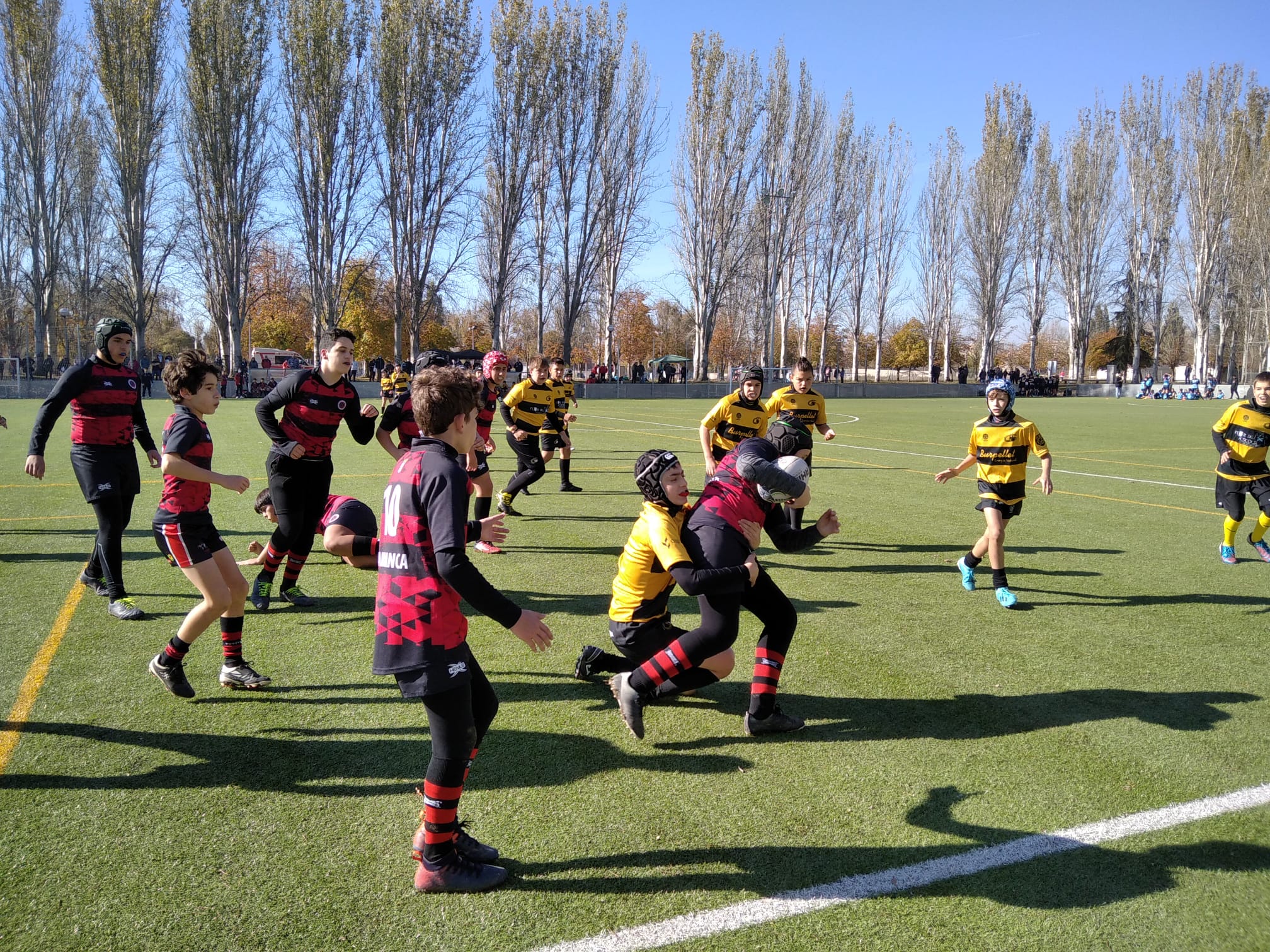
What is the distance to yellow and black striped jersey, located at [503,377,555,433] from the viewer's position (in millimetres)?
10352

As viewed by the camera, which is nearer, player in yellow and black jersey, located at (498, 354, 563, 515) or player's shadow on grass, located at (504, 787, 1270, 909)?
player's shadow on grass, located at (504, 787, 1270, 909)

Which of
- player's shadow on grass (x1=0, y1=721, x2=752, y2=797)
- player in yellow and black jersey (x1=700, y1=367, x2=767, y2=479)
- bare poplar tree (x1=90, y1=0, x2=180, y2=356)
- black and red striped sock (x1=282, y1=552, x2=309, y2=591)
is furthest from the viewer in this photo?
bare poplar tree (x1=90, y1=0, x2=180, y2=356)

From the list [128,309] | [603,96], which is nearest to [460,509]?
[603,96]

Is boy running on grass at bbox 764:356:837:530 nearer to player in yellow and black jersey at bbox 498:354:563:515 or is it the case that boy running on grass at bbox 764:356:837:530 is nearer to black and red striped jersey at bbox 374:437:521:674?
player in yellow and black jersey at bbox 498:354:563:515

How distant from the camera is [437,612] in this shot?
281cm

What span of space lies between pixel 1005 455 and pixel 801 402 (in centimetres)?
352

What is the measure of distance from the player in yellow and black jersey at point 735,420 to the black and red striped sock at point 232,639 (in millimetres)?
5245

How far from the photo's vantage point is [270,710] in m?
4.43

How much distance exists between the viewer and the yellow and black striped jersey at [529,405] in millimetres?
10352

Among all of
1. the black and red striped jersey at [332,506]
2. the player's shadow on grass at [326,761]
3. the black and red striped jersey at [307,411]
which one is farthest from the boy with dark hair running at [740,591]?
the black and red striped jersey at [307,411]

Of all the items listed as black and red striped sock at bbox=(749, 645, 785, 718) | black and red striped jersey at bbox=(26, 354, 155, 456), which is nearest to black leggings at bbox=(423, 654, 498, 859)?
black and red striped sock at bbox=(749, 645, 785, 718)

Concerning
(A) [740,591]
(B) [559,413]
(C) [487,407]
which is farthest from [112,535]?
(B) [559,413]

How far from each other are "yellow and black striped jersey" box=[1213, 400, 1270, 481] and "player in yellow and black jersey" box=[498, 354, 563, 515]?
7327mm

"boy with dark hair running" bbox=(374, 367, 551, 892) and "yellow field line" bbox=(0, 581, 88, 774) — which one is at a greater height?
"boy with dark hair running" bbox=(374, 367, 551, 892)
